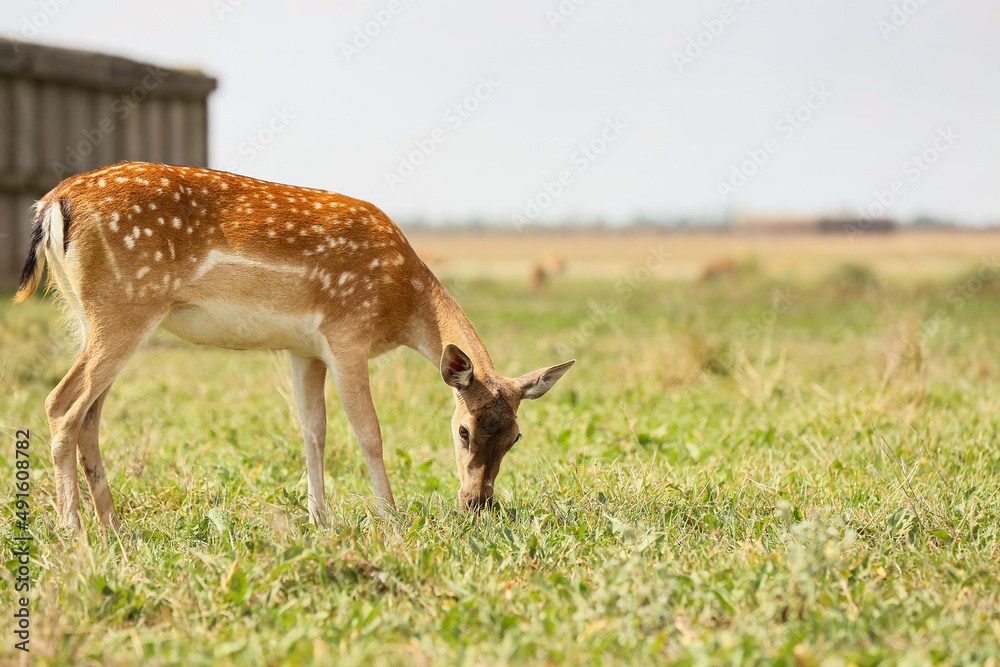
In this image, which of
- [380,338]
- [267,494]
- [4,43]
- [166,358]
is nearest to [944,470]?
[380,338]

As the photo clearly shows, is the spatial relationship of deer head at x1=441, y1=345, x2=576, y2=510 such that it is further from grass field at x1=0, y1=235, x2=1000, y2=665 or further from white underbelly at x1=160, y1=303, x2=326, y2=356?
white underbelly at x1=160, y1=303, x2=326, y2=356

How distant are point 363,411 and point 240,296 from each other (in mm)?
864

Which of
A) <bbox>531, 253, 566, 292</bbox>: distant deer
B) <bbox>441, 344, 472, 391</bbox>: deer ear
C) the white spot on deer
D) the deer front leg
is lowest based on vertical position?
<bbox>531, 253, 566, 292</bbox>: distant deer

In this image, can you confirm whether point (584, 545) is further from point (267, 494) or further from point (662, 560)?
point (267, 494)

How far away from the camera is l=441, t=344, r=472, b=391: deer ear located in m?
4.48

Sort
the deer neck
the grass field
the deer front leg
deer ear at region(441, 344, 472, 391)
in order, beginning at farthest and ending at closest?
the deer neck, the deer front leg, deer ear at region(441, 344, 472, 391), the grass field

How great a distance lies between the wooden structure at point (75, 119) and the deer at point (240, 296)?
394 inches

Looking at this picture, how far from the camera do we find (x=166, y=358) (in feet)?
32.3

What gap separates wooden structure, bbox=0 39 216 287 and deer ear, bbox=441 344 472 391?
10951mm

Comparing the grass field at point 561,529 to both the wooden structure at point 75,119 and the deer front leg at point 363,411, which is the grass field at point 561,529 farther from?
the wooden structure at point 75,119

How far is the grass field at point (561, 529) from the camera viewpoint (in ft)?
10.4

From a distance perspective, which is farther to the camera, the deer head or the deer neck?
the deer neck

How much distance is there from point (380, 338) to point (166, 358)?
5733 millimetres

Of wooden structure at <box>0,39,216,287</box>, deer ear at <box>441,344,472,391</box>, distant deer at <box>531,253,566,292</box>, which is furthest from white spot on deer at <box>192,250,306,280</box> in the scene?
distant deer at <box>531,253,566,292</box>
